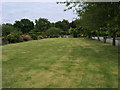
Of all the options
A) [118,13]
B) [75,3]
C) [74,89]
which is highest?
[75,3]

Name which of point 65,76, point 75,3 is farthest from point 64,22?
point 65,76

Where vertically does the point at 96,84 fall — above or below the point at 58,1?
below

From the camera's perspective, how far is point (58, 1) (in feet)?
34.3

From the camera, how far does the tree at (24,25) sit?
64.4m

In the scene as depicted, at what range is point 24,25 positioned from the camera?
66.0 m

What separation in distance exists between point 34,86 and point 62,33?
54667mm

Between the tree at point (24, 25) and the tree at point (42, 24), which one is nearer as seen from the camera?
the tree at point (42, 24)

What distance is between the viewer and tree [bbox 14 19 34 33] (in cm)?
6444

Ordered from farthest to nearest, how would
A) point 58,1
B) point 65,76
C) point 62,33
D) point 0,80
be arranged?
point 62,33 < point 58,1 < point 65,76 < point 0,80

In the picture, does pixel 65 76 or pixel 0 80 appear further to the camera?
pixel 65 76

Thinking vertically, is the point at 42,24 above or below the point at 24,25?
above

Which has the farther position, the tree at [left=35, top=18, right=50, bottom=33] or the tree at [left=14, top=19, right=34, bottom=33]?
the tree at [left=14, top=19, right=34, bottom=33]

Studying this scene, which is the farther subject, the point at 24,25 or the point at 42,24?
the point at 24,25

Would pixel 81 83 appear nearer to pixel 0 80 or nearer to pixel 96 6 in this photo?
pixel 0 80
